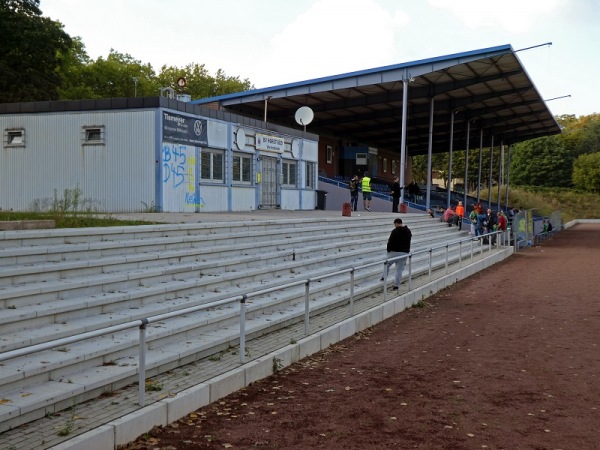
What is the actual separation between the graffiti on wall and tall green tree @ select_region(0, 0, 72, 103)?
2257cm

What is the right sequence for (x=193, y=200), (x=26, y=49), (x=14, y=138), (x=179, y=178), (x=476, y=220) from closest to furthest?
1. (x=179, y=178)
2. (x=14, y=138)
3. (x=193, y=200)
4. (x=476, y=220)
5. (x=26, y=49)

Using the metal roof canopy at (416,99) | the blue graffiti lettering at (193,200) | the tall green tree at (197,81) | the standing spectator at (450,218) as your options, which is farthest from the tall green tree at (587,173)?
the blue graffiti lettering at (193,200)

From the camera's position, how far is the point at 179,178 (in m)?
18.2

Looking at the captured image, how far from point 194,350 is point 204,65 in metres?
62.9

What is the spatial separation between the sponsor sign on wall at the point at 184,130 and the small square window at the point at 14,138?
4.41m

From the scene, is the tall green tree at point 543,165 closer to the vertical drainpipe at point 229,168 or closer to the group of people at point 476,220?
the group of people at point 476,220

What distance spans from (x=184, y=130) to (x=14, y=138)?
5.04 m

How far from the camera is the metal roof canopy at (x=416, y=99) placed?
1193 inches

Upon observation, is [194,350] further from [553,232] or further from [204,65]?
[204,65]

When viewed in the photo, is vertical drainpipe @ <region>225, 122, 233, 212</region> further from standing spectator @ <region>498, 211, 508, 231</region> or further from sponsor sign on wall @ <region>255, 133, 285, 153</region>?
standing spectator @ <region>498, 211, 508, 231</region>

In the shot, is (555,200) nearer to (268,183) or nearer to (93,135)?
(268,183)

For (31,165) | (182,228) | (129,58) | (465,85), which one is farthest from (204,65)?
(182,228)

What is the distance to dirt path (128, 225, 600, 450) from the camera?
18.3ft

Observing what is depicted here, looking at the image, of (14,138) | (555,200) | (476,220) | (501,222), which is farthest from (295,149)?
(555,200)
